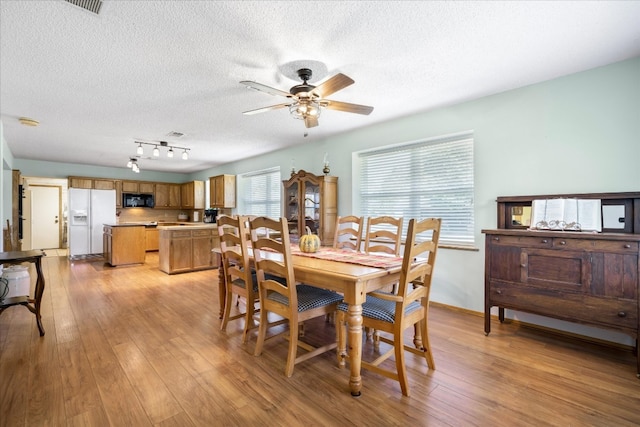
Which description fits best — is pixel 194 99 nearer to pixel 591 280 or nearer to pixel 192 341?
pixel 192 341

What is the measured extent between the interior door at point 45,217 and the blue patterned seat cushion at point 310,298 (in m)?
9.81

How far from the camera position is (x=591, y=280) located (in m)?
2.22

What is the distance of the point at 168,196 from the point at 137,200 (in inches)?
33.5

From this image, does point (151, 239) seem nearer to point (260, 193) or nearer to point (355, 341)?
point (260, 193)

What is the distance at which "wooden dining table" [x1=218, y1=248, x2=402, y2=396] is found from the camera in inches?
71.9

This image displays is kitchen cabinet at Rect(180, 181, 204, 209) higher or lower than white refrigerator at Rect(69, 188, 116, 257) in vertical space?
higher

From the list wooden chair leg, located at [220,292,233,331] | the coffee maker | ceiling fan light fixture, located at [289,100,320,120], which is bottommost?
wooden chair leg, located at [220,292,233,331]

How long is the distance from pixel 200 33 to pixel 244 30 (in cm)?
32

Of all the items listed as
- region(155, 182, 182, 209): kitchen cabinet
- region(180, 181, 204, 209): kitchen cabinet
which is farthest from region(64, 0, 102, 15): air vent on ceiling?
region(155, 182, 182, 209): kitchen cabinet

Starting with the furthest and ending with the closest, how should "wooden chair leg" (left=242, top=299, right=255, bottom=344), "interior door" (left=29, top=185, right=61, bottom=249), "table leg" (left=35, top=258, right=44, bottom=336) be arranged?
"interior door" (left=29, top=185, right=61, bottom=249) < "table leg" (left=35, top=258, right=44, bottom=336) < "wooden chair leg" (left=242, top=299, right=255, bottom=344)

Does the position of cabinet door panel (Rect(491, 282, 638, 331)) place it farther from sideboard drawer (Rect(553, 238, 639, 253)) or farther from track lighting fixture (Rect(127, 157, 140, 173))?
track lighting fixture (Rect(127, 157, 140, 173))

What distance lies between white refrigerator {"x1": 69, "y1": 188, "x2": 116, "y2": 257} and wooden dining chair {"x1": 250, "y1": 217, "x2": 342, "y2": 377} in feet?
22.4

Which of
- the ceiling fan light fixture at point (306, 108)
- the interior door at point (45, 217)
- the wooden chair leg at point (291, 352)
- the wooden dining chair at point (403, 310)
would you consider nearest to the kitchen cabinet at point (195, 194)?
the interior door at point (45, 217)

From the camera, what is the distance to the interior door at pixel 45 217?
27.6ft
